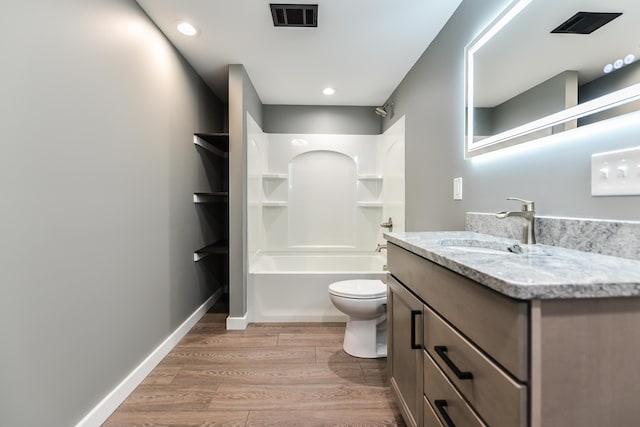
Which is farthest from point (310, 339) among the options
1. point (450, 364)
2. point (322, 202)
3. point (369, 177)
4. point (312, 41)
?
point (312, 41)

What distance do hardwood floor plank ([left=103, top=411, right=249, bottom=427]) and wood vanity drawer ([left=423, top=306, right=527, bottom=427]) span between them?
1116 millimetres

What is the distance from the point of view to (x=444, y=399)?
0.90 meters

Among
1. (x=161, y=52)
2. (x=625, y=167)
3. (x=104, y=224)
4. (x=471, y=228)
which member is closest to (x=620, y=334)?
(x=625, y=167)

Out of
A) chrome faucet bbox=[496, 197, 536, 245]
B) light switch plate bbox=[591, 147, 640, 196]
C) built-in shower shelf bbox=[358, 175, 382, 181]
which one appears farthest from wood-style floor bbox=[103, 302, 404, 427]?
built-in shower shelf bbox=[358, 175, 382, 181]

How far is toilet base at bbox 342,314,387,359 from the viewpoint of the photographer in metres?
2.07

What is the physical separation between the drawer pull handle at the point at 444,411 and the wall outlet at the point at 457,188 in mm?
1177

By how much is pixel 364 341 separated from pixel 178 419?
1234mm

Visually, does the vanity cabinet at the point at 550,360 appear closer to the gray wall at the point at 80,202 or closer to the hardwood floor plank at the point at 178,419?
the hardwood floor plank at the point at 178,419

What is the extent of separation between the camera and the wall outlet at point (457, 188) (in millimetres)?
1735

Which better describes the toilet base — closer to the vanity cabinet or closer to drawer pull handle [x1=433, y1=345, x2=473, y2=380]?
drawer pull handle [x1=433, y1=345, x2=473, y2=380]

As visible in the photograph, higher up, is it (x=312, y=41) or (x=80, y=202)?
(x=312, y=41)

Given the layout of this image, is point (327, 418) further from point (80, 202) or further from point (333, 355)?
point (80, 202)

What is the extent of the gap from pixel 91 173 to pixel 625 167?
6.90ft

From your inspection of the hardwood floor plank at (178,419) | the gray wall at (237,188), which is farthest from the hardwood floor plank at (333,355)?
the gray wall at (237,188)
